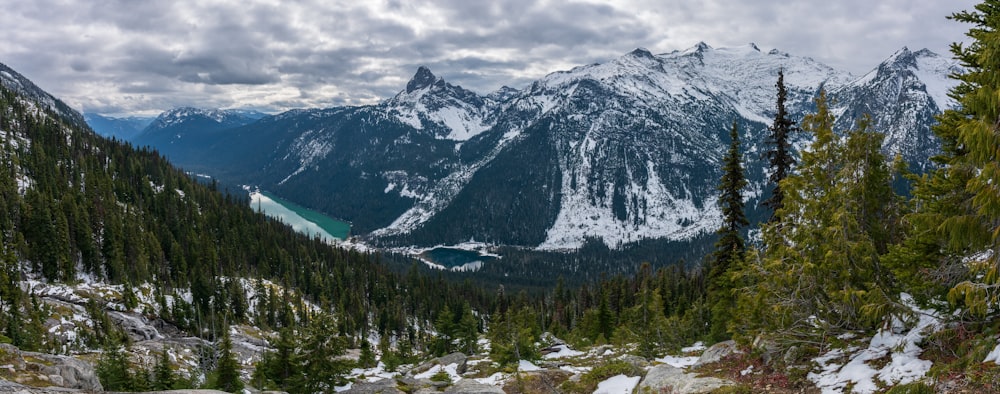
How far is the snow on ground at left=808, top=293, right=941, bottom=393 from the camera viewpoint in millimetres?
13469

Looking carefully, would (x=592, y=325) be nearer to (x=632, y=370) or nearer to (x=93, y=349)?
(x=632, y=370)

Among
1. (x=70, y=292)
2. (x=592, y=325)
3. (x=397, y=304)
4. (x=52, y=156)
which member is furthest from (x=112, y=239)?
(x=592, y=325)

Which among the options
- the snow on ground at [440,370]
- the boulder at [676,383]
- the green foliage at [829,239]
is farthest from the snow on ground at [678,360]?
the snow on ground at [440,370]

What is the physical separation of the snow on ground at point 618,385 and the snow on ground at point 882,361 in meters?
7.24

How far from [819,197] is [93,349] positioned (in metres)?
88.5

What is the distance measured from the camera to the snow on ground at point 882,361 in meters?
13.5

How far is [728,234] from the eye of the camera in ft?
120

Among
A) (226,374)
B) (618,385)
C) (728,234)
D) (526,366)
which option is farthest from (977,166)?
(226,374)

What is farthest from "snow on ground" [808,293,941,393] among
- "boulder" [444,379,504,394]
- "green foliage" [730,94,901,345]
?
"boulder" [444,379,504,394]

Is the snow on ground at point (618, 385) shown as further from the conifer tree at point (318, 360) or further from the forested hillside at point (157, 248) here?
the forested hillside at point (157, 248)

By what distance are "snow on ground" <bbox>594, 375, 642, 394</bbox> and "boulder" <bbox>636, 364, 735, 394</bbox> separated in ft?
2.23

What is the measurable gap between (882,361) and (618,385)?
10.1 metres

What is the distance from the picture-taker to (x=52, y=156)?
13162 cm

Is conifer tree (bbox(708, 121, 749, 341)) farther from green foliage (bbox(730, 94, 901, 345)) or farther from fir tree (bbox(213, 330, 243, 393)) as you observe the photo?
fir tree (bbox(213, 330, 243, 393))
